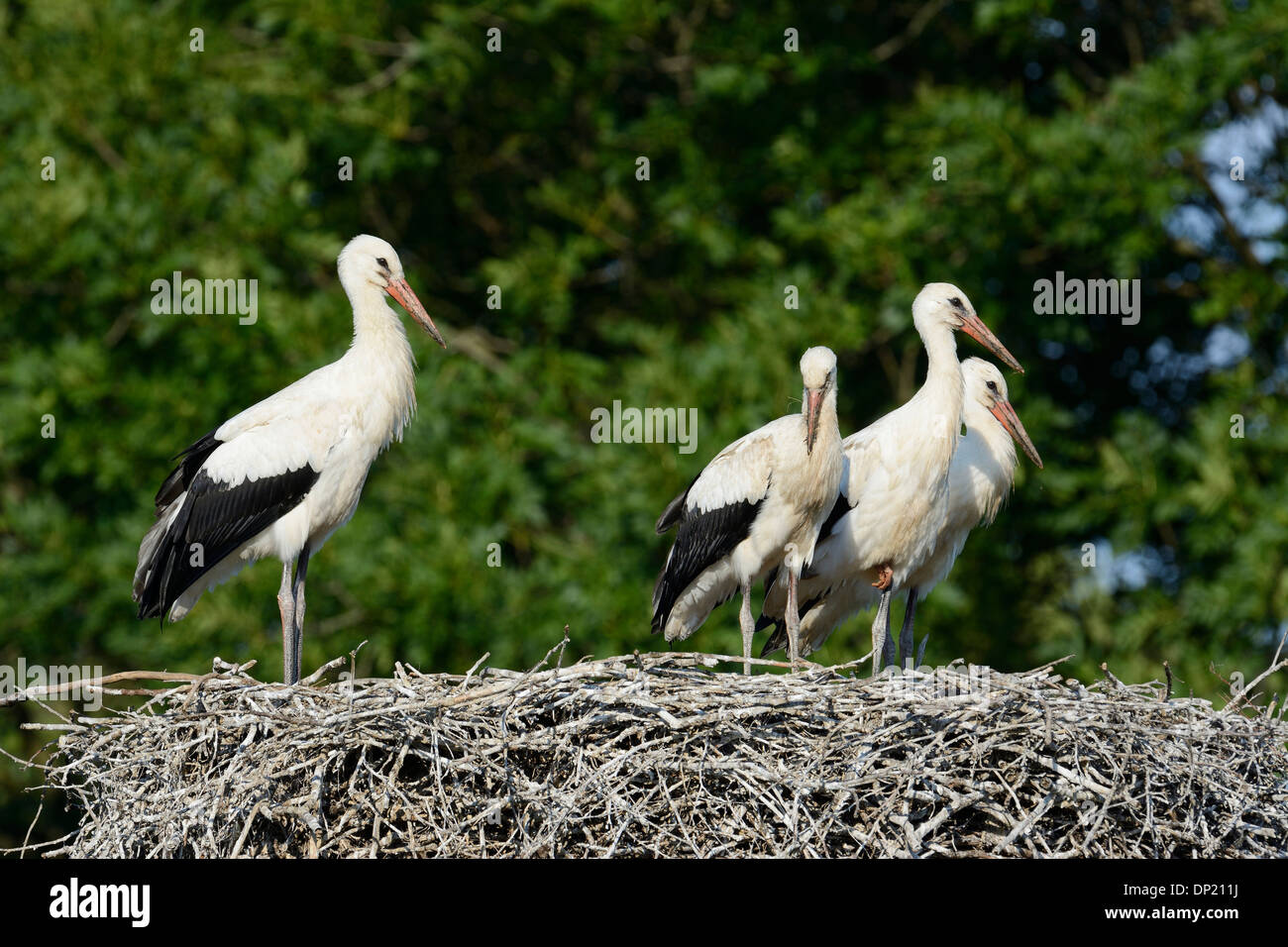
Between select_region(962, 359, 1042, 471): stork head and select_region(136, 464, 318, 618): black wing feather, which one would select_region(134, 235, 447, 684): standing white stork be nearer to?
select_region(136, 464, 318, 618): black wing feather

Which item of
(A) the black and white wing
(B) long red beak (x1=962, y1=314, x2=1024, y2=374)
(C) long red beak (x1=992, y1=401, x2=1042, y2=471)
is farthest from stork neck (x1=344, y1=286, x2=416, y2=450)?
(C) long red beak (x1=992, y1=401, x2=1042, y2=471)

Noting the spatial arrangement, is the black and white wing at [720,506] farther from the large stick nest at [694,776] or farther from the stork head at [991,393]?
the large stick nest at [694,776]

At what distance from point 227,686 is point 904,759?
2268 mm

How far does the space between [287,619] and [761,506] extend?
6.34 ft

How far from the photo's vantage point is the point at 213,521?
711cm

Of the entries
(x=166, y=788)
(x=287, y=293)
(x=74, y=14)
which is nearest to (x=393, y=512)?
(x=287, y=293)

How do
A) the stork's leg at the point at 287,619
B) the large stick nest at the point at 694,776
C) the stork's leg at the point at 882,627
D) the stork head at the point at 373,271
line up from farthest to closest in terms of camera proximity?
the stork's leg at the point at 882,627, the stork head at the point at 373,271, the stork's leg at the point at 287,619, the large stick nest at the point at 694,776

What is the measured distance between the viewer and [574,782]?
5.66 meters

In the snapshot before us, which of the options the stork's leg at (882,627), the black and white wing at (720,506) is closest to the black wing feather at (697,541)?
the black and white wing at (720,506)

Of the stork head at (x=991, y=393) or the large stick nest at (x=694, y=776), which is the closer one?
the large stick nest at (x=694, y=776)

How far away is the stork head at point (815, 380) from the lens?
22.4 feet

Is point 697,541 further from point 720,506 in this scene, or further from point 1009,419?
point 1009,419

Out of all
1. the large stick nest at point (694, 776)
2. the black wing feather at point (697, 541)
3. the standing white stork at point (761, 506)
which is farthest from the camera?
the black wing feather at point (697, 541)

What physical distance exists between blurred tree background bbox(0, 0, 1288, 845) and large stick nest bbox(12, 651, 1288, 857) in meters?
4.78
